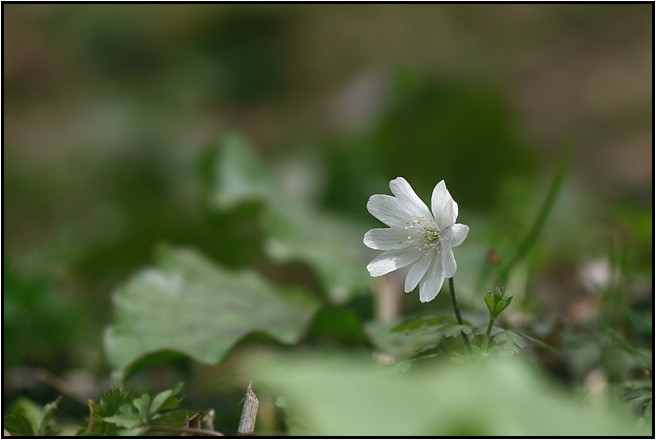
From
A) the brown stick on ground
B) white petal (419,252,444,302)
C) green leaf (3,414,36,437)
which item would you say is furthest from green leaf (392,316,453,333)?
green leaf (3,414,36,437)

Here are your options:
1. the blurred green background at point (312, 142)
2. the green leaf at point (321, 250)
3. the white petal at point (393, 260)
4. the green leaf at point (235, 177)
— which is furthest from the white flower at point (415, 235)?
the green leaf at point (235, 177)

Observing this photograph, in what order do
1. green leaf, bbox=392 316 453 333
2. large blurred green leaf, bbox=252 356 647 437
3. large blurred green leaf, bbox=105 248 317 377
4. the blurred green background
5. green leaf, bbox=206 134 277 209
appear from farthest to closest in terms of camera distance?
green leaf, bbox=206 134 277 209, the blurred green background, large blurred green leaf, bbox=105 248 317 377, green leaf, bbox=392 316 453 333, large blurred green leaf, bbox=252 356 647 437

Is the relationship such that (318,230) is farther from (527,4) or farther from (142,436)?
(527,4)

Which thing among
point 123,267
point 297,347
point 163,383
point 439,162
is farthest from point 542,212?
point 439,162

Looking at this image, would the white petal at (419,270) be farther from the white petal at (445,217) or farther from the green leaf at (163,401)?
the green leaf at (163,401)

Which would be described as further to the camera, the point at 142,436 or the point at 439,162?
the point at 439,162

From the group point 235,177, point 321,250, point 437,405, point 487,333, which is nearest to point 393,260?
point 487,333

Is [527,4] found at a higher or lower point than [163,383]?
higher

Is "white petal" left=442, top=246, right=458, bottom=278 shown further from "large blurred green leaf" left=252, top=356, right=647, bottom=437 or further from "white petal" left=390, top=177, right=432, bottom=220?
"large blurred green leaf" left=252, top=356, right=647, bottom=437
